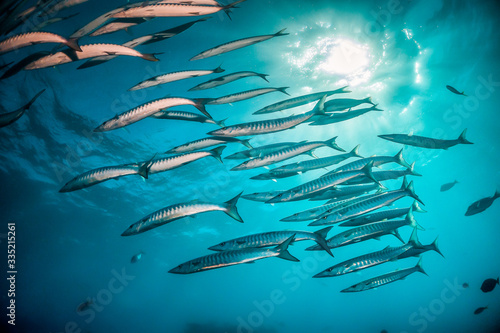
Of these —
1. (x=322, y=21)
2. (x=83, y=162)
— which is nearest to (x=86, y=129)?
(x=83, y=162)

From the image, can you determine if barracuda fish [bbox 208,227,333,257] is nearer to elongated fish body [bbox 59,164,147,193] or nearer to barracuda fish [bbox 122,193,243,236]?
barracuda fish [bbox 122,193,243,236]

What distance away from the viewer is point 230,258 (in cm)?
364

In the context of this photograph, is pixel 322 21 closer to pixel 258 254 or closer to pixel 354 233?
pixel 354 233

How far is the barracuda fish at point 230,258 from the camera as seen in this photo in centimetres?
354

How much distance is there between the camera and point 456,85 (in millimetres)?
12602

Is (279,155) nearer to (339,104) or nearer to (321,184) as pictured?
(321,184)

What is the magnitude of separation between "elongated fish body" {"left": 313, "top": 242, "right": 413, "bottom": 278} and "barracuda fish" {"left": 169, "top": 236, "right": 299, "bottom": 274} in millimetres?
1660

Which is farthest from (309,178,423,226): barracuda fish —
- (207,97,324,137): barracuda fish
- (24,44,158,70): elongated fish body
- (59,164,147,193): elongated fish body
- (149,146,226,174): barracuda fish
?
(24,44,158,70): elongated fish body

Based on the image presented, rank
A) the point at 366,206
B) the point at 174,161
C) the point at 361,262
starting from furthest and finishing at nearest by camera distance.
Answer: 1. the point at 361,262
2. the point at 366,206
3. the point at 174,161

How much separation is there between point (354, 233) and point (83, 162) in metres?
18.5

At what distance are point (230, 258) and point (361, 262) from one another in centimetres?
321

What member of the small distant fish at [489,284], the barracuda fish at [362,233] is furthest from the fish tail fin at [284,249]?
the small distant fish at [489,284]


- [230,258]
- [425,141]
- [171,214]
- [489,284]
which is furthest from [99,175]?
[489,284]

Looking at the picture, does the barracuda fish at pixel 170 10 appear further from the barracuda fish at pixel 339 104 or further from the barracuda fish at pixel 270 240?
the barracuda fish at pixel 270 240
